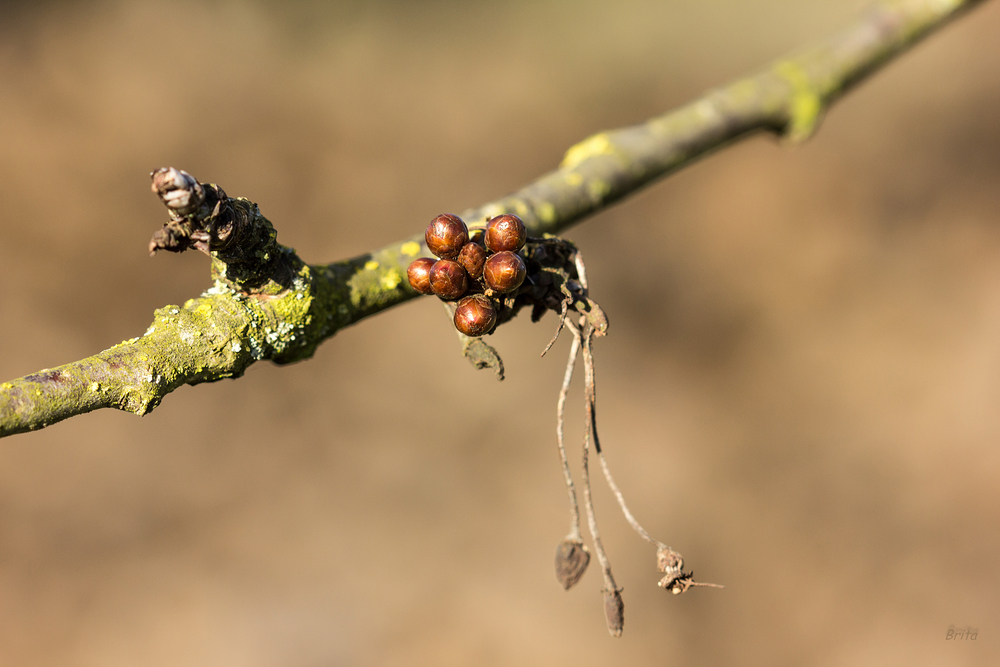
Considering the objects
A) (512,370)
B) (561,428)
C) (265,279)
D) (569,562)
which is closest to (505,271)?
(561,428)

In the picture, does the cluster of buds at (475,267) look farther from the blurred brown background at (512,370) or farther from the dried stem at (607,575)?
the blurred brown background at (512,370)

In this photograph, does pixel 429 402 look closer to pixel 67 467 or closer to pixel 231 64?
pixel 67 467

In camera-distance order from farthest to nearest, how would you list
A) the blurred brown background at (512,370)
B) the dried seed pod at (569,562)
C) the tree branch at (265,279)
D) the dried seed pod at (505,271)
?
the blurred brown background at (512,370) < the dried seed pod at (569,562) < the dried seed pod at (505,271) < the tree branch at (265,279)

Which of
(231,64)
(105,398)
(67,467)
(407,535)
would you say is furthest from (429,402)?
(105,398)

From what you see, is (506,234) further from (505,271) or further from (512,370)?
(512,370)

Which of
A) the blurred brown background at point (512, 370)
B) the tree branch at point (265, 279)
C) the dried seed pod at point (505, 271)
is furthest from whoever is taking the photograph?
the blurred brown background at point (512, 370)

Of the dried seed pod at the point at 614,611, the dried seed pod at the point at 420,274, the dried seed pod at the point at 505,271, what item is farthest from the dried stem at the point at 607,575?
the dried seed pod at the point at 420,274
